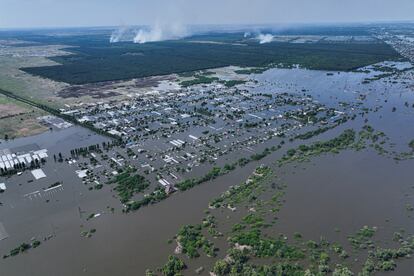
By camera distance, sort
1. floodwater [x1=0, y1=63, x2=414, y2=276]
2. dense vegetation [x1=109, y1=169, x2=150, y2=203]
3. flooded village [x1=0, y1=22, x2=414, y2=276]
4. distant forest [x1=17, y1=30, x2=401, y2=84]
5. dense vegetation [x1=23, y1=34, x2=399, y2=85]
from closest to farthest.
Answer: flooded village [x1=0, y1=22, x2=414, y2=276] → floodwater [x1=0, y1=63, x2=414, y2=276] → dense vegetation [x1=109, y1=169, x2=150, y2=203] → distant forest [x1=17, y1=30, x2=401, y2=84] → dense vegetation [x1=23, y1=34, x2=399, y2=85]

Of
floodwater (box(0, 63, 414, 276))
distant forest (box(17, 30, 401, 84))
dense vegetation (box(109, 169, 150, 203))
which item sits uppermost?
distant forest (box(17, 30, 401, 84))

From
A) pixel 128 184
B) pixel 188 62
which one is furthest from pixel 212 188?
pixel 188 62

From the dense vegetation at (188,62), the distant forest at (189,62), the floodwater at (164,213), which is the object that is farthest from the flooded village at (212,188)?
the dense vegetation at (188,62)

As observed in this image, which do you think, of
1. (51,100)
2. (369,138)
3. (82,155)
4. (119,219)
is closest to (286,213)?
(119,219)

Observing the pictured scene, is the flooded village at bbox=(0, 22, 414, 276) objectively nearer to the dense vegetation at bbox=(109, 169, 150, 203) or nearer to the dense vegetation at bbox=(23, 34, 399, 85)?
the dense vegetation at bbox=(109, 169, 150, 203)

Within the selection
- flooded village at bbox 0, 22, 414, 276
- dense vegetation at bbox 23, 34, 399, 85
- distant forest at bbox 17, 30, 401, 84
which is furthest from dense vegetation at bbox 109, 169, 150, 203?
dense vegetation at bbox 23, 34, 399, 85

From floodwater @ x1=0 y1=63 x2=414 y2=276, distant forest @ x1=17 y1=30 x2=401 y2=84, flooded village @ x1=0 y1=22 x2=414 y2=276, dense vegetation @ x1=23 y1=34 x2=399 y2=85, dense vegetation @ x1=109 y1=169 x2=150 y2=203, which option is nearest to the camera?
flooded village @ x1=0 y1=22 x2=414 y2=276

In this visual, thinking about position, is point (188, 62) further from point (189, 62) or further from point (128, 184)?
point (128, 184)

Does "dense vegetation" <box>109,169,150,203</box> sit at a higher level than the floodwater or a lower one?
higher

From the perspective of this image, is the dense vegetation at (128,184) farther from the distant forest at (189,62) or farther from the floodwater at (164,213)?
the distant forest at (189,62)
